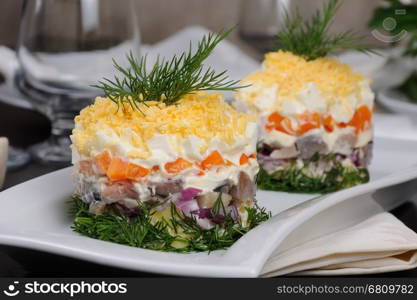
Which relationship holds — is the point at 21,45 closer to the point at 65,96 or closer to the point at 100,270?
the point at 65,96

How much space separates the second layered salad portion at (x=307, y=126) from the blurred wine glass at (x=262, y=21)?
1.79m

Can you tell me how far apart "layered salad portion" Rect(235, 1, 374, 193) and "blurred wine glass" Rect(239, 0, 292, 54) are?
Result: 1781 mm

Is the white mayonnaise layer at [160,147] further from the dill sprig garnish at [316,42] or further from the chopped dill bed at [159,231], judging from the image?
the dill sprig garnish at [316,42]

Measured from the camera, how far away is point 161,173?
6.46 ft

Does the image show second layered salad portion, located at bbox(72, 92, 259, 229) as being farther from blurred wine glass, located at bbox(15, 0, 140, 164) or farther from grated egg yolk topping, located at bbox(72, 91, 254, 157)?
blurred wine glass, located at bbox(15, 0, 140, 164)

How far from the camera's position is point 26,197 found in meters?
2.17

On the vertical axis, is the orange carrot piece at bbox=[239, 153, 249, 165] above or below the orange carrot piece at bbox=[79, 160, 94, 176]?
above

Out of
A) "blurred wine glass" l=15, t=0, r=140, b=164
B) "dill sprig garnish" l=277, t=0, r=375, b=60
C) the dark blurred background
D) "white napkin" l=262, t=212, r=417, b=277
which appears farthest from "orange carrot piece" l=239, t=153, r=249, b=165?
the dark blurred background

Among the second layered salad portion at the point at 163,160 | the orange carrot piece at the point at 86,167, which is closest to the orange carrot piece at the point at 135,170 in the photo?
the second layered salad portion at the point at 163,160

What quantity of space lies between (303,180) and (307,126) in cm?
17

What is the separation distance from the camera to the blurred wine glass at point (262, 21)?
444 cm

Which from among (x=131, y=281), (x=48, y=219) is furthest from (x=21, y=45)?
(x=131, y=281)

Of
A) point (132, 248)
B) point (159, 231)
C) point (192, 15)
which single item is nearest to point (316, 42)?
point (159, 231)

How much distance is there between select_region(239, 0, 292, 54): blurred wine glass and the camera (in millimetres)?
4441
